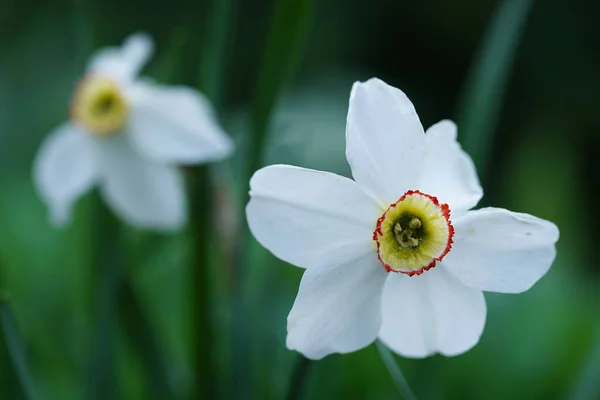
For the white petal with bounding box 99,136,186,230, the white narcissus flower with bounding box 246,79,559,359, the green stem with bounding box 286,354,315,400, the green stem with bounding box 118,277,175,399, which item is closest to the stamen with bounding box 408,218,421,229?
the white narcissus flower with bounding box 246,79,559,359

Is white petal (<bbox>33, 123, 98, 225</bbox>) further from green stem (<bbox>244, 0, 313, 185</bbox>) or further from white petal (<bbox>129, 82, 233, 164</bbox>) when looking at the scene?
green stem (<bbox>244, 0, 313, 185</bbox>)

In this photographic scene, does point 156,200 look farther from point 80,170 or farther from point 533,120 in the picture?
point 533,120

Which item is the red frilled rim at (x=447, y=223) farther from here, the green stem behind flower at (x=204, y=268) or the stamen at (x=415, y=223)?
the green stem behind flower at (x=204, y=268)

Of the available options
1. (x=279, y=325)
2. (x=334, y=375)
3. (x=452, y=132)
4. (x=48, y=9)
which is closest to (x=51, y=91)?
(x=48, y=9)

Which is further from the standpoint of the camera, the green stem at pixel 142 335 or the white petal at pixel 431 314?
the green stem at pixel 142 335

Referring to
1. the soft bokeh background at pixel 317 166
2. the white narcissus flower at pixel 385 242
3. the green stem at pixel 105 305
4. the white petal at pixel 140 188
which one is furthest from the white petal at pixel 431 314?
the white petal at pixel 140 188

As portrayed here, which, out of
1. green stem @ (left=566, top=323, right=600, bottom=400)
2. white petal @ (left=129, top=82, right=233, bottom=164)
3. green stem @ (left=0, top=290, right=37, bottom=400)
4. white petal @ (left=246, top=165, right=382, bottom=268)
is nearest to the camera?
white petal @ (left=246, top=165, right=382, bottom=268)

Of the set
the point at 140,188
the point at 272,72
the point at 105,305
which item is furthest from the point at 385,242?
the point at 140,188
